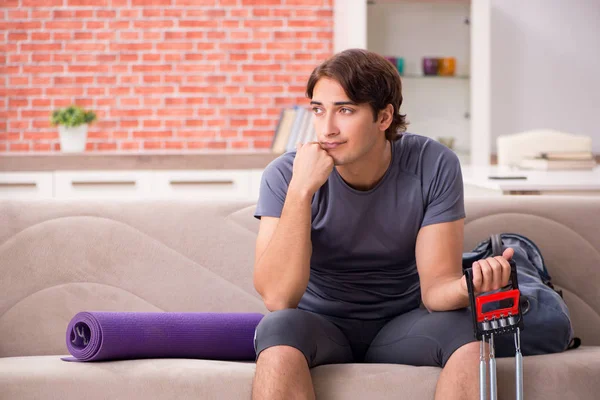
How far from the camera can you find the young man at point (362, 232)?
6.02 feet

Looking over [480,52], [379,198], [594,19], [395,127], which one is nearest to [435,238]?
[379,198]

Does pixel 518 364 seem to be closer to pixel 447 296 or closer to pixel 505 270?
pixel 505 270

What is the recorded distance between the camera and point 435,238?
190 cm

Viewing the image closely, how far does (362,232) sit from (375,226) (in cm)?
3

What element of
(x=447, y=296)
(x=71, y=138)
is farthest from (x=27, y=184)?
(x=447, y=296)

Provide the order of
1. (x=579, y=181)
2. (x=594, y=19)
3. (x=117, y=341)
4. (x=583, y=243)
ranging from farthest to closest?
(x=594, y=19)
(x=579, y=181)
(x=583, y=243)
(x=117, y=341)

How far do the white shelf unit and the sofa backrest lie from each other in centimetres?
287

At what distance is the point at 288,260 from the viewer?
6.10 feet

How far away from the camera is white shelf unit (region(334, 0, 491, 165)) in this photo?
510 centimetres

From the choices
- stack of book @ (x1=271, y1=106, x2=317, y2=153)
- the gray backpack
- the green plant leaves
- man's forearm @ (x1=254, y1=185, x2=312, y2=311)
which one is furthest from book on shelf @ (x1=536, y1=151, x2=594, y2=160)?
the green plant leaves

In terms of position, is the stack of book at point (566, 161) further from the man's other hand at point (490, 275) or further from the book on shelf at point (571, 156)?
the man's other hand at point (490, 275)

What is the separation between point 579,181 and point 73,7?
3648 millimetres

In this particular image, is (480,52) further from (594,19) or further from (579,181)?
(579,181)

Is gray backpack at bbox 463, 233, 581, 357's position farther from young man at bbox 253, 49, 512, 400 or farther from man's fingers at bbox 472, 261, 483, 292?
man's fingers at bbox 472, 261, 483, 292
